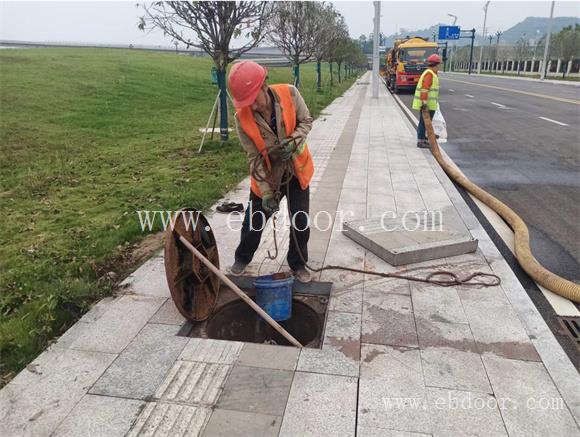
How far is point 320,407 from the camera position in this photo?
8.34 feet

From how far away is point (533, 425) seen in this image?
Result: 2412 millimetres

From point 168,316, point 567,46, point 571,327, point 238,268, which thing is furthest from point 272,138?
point 567,46

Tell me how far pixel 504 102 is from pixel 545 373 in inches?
747

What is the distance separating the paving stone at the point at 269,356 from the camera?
2.91 m

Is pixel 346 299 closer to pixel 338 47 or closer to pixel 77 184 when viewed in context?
pixel 77 184

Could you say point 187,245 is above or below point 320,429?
above

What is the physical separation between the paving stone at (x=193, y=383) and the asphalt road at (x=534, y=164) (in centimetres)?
330

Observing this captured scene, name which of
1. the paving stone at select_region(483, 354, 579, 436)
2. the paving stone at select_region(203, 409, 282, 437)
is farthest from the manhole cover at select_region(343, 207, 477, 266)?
the paving stone at select_region(203, 409, 282, 437)

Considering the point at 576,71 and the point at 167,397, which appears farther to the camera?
the point at 576,71

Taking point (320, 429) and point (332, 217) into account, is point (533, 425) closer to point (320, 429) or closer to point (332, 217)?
point (320, 429)

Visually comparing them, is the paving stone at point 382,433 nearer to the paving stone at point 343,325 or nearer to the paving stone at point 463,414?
the paving stone at point 463,414

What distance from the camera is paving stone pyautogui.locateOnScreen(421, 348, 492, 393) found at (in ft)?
8.86

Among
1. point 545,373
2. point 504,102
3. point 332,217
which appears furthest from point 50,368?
point 504,102

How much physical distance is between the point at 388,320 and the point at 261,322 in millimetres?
994
